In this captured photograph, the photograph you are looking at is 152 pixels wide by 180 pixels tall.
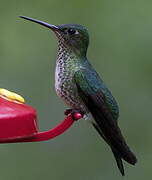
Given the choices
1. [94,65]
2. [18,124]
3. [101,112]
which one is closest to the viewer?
[18,124]

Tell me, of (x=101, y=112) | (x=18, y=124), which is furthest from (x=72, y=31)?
(x=18, y=124)

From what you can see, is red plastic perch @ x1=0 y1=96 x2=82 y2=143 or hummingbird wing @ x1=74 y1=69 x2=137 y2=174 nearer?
red plastic perch @ x1=0 y1=96 x2=82 y2=143

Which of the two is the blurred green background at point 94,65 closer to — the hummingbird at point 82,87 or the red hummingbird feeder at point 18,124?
the hummingbird at point 82,87

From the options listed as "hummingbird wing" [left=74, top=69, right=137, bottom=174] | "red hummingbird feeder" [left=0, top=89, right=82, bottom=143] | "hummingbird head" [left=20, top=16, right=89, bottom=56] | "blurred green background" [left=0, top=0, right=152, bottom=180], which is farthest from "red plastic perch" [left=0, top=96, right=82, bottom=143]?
"blurred green background" [left=0, top=0, right=152, bottom=180]

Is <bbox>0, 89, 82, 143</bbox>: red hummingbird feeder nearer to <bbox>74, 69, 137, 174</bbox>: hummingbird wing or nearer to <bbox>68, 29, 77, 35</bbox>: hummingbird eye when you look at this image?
<bbox>74, 69, 137, 174</bbox>: hummingbird wing

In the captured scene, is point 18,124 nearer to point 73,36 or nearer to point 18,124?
point 18,124

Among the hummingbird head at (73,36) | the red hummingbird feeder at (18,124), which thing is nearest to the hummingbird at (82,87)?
the hummingbird head at (73,36)
